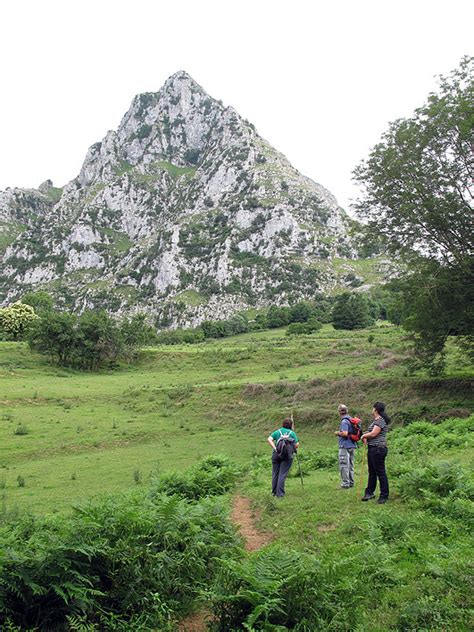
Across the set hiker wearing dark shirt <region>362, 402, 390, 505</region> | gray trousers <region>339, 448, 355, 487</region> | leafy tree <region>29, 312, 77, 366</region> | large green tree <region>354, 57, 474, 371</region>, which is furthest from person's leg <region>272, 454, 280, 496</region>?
leafy tree <region>29, 312, 77, 366</region>

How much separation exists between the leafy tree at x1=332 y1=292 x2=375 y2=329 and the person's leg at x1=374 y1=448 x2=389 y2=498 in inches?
3403

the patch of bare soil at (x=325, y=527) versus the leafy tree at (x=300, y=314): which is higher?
the leafy tree at (x=300, y=314)

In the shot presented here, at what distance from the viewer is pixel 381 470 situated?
36.3 ft

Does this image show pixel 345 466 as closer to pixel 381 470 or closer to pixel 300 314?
pixel 381 470

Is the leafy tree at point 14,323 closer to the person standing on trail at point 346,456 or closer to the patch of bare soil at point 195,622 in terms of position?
the person standing on trail at point 346,456

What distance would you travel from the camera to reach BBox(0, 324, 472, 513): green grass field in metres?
21.4

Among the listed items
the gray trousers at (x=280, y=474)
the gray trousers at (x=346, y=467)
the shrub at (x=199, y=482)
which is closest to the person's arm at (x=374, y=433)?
the gray trousers at (x=346, y=467)

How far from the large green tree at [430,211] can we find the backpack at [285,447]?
46.5 ft

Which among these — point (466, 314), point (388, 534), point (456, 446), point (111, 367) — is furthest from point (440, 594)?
point (111, 367)

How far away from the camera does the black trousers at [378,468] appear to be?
10992 mm

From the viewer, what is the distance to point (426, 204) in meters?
24.5

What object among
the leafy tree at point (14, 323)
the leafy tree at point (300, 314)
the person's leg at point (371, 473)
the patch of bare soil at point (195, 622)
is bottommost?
the patch of bare soil at point (195, 622)

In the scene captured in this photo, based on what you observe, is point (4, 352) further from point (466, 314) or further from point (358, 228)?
point (466, 314)

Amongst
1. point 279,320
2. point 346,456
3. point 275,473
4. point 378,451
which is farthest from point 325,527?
point 279,320
